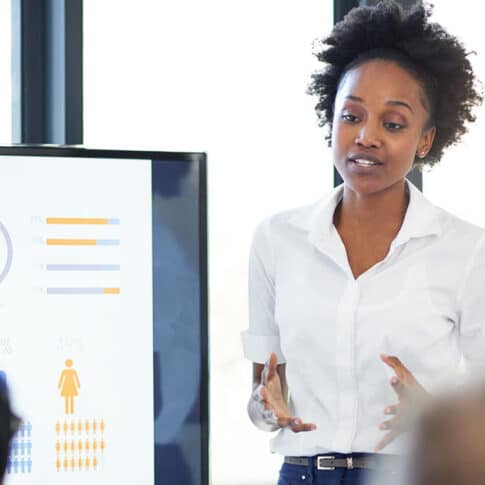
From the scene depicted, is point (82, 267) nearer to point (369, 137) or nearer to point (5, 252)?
point (5, 252)

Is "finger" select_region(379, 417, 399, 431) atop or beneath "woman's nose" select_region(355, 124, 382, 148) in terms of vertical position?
beneath

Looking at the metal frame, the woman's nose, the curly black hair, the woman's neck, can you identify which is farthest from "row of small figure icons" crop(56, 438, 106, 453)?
the metal frame

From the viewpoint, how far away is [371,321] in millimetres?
1833

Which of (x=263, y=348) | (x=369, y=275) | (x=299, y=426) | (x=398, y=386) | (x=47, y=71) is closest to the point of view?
(x=398, y=386)

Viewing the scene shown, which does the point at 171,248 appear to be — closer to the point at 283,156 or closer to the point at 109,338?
the point at 109,338

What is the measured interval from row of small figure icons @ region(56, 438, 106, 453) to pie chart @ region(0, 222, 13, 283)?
0.33 m

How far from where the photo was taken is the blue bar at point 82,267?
5.62 feet

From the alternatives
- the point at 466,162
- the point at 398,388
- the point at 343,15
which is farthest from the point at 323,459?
the point at 343,15

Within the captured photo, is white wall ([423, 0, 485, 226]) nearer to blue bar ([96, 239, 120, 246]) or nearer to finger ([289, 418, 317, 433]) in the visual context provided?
finger ([289, 418, 317, 433])

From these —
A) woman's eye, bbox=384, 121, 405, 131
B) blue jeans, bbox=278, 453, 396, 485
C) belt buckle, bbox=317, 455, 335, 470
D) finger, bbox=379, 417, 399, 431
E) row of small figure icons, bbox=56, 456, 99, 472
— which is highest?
woman's eye, bbox=384, 121, 405, 131

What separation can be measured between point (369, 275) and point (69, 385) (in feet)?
2.17

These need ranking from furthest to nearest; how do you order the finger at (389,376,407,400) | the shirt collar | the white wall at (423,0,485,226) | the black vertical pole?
the white wall at (423,0,485,226) < the black vertical pole < the shirt collar < the finger at (389,376,407,400)

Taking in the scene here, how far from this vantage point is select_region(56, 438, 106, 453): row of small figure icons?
1.67m

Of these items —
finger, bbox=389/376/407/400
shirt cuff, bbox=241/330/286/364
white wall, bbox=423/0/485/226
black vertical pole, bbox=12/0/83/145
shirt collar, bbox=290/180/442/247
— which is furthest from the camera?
white wall, bbox=423/0/485/226
